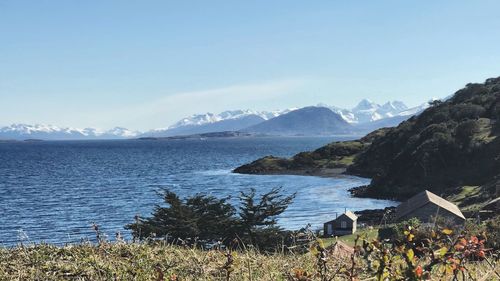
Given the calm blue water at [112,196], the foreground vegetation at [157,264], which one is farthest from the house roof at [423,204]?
the foreground vegetation at [157,264]

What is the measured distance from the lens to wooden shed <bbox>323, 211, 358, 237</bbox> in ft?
167

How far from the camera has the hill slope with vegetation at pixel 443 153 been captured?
81938 mm

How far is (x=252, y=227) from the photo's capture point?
29.1 meters

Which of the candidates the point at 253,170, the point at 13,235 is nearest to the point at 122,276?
the point at 13,235

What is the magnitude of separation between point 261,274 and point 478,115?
106005 mm

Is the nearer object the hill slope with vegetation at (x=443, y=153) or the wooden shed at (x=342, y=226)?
the wooden shed at (x=342, y=226)

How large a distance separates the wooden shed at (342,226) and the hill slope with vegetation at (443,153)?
19.6 meters

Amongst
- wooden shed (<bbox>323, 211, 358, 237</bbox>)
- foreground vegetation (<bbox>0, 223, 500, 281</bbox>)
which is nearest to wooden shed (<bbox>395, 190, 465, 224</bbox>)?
wooden shed (<bbox>323, 211, 358, 237</bbox>)

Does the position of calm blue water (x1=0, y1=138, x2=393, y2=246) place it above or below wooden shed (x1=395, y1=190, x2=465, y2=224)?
below

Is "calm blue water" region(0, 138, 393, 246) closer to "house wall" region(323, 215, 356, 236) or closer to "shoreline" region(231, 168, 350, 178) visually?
"house wall" region(323, 215, 356, 236)

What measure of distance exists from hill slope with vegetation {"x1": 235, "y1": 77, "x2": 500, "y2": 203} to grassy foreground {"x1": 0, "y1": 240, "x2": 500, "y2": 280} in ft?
199

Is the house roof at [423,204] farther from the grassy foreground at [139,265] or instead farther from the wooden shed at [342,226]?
the grassy foreground at [139,265]

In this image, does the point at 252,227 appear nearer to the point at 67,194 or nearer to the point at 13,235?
the point at 13,235

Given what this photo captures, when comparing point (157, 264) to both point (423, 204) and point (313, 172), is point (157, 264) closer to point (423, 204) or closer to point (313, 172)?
point (423, 204)
